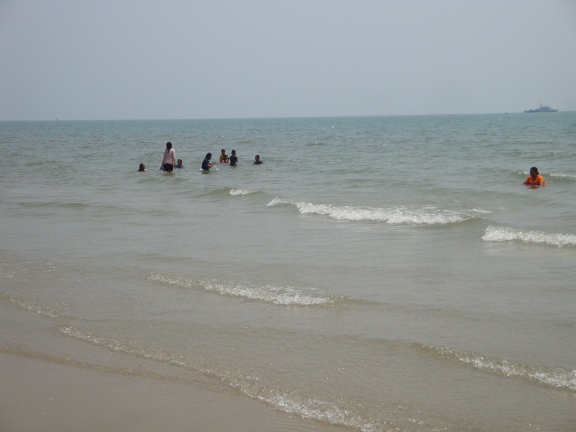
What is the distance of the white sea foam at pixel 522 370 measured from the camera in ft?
16.2

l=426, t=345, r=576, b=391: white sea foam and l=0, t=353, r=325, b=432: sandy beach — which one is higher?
l=426, t=345, r=576, b=391: white sea foam

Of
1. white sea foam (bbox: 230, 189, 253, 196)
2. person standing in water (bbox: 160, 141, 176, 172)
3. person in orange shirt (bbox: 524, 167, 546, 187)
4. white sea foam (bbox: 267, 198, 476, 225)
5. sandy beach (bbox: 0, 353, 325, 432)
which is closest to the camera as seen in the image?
sandy beach (bbox: 0, 353, 325, 432)

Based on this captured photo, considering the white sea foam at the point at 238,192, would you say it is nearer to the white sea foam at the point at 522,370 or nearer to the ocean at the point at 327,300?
the ocean at the point at 327,300

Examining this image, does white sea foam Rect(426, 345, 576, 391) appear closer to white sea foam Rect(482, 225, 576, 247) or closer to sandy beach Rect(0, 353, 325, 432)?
sandy beach Rect(0, 353, 325, 432)

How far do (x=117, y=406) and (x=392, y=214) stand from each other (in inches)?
358

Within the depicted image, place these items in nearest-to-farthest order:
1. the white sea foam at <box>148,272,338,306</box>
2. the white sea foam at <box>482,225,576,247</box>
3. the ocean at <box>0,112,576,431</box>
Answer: the ocean at <box>0,112,576,431</box>
the white sea foam at <box>148,272,338,306</box>
the white sea foam at <box>482,225,576,247</box>

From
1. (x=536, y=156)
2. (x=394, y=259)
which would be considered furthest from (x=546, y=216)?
(x=536, y=156)

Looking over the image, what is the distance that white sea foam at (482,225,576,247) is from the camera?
980 cm

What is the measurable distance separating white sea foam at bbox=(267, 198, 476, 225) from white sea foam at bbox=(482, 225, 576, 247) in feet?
4.25

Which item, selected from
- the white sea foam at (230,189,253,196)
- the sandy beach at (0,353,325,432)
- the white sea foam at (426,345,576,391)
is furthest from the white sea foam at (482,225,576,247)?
the white sea foam at (230,189,253,196)

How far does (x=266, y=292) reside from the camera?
7512 millimetres

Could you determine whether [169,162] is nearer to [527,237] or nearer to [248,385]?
[527,237]

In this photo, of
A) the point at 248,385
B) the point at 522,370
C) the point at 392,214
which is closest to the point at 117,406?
the point at 248,385

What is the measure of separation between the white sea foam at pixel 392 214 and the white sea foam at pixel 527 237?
1296 mm
